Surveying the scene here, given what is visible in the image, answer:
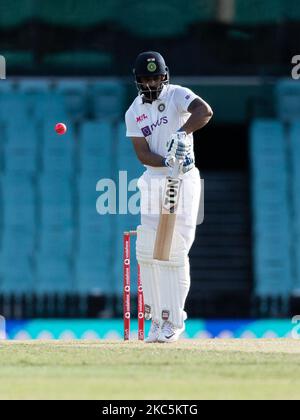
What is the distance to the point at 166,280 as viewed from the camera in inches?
272

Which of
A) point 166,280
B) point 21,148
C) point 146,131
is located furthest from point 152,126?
point 21,148

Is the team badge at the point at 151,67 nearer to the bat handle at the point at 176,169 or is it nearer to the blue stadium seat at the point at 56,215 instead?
the bat handle at the point at 176,169

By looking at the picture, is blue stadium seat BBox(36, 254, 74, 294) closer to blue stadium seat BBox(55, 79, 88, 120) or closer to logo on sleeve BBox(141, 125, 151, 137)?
blue stadium seat BBox(55, 79, 88, 120)

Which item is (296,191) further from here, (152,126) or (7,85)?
(152,126)

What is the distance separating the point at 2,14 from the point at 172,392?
37.6ft

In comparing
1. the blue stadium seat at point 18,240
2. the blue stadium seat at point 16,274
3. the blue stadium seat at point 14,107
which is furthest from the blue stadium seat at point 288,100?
the blue stadium seat at point 16,274

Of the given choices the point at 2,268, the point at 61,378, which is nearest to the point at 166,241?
the point at 61,378

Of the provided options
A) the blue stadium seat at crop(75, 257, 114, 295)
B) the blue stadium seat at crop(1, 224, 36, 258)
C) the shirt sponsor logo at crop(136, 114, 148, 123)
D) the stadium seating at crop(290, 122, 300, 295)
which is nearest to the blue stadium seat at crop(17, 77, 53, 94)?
the blue stadium seat at crop(1, 224, 36, 258)

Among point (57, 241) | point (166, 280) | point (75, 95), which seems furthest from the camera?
point (75, 95)

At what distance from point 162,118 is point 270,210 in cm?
823

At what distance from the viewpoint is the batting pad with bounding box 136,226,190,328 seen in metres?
6.88

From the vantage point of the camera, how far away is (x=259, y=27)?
15625 mm

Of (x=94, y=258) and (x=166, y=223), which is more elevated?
(x=166, y=223)
